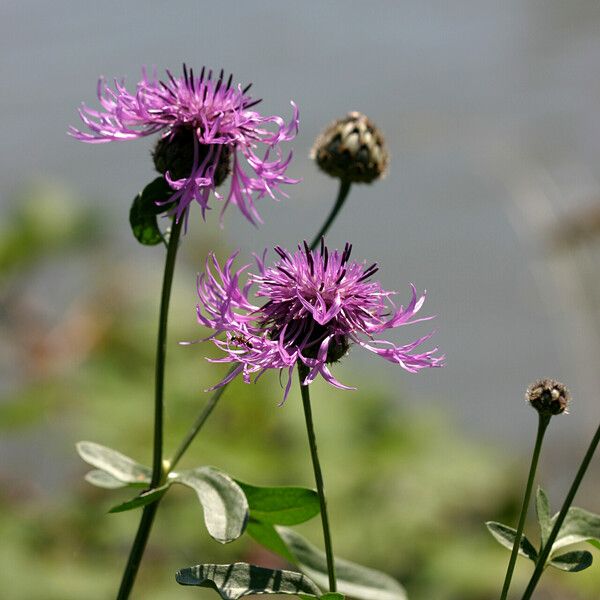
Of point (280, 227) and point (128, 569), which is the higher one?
point (280, 227)

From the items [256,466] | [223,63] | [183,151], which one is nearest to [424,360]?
[183,151]

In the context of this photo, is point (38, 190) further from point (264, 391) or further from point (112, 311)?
point (264, 391)

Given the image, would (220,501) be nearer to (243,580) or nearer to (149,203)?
(243,580)

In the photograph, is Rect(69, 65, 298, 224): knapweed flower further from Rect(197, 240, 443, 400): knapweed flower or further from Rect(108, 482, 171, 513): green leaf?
Rect(108, 482, 171, 513): green leaf

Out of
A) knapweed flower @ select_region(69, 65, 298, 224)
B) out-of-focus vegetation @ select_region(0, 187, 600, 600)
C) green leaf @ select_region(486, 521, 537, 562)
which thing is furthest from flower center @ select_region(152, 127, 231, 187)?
out-of-focus vegetation @ select_region(0, 187, 600, 600)

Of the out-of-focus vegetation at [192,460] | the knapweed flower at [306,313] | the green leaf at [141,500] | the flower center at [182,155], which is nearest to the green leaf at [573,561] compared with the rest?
the knapweed flower at [306,313]

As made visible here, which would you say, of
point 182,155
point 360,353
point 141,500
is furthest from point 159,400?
point 360,353

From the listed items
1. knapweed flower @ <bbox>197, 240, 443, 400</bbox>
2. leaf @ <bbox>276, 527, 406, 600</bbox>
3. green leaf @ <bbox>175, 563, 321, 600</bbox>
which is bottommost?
leaf @ <bbox>276, 527, 406, 600</bbox>

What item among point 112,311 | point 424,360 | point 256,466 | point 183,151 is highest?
point 183,151
